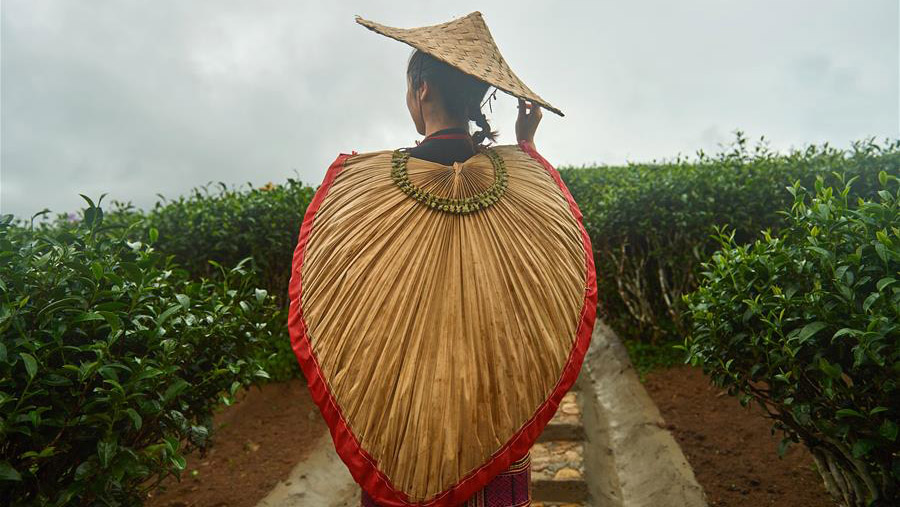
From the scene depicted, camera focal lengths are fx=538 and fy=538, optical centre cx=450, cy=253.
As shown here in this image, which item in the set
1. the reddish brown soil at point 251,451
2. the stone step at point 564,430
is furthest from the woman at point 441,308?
the stone step at point 564,430

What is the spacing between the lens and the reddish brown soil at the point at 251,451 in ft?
9.84

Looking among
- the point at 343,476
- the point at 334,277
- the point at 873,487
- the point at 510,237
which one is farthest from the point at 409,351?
the point at 343,476

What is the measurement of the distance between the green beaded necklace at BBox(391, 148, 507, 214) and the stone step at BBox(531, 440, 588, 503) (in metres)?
1.98

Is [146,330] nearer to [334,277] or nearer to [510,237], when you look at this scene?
[334,277]

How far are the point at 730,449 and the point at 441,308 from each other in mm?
2524

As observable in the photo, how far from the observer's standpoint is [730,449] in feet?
10.4

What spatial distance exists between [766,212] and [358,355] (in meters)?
3.56

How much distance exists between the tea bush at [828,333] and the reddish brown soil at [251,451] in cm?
236

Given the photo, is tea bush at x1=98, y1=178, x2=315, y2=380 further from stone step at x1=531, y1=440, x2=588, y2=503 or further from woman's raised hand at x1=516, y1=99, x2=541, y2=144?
woman's raised hand at x1=516, y1=99, x2=541, y2=144

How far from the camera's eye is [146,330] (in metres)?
1.64

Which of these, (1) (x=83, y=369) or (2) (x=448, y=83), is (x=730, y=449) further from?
(1) (x=83, y=369)

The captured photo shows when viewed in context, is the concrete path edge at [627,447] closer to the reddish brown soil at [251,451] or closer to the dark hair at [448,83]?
the reddish brown soil at [251,451]

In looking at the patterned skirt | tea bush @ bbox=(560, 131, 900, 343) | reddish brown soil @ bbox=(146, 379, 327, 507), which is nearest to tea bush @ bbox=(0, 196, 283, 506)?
the patterned skirt

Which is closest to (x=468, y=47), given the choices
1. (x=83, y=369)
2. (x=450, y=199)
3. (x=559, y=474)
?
(x=450, y=199)
